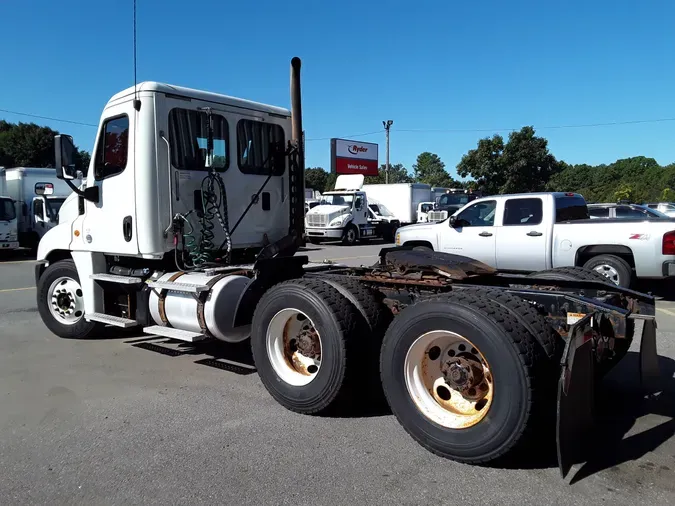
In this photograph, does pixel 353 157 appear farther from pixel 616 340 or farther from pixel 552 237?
pixel 616 340

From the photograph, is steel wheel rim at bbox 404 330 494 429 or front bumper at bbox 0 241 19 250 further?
front bumper at bbox 0 241 19 250

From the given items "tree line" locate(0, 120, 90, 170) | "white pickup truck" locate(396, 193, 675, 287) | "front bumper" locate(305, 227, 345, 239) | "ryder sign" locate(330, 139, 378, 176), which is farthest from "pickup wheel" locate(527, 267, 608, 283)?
"tree line" locate(0, 120, 90, 170)

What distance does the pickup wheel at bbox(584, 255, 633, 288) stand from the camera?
369 inches

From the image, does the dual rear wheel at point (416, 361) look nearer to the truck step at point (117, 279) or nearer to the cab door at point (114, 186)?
the truck step at point (117, 279)

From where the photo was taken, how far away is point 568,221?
10133 mm

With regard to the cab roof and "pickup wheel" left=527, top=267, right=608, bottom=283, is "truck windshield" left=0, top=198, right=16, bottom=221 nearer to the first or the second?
the cab roof

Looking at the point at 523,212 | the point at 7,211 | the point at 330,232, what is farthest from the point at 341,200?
the point at 523,212

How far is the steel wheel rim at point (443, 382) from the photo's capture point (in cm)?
374

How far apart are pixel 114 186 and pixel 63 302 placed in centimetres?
192

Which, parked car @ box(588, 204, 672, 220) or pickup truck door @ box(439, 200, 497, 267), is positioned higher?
parked car @ box(588, 204, 672, 220)

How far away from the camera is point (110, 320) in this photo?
633cm

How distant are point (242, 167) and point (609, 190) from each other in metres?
57.6

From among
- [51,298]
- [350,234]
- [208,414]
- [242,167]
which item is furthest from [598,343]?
[350,234]

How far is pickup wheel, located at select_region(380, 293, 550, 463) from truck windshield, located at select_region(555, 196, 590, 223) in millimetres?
7089
